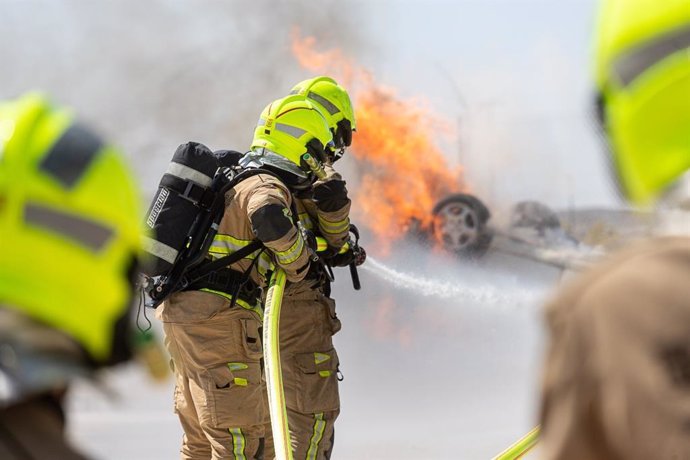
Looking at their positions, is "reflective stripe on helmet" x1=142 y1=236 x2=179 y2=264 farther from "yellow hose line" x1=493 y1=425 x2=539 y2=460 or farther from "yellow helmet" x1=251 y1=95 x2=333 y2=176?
"yellow hose line" x1=493 y1=425 x2=539 y2=460

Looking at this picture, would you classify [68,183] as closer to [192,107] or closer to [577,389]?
[577,389]

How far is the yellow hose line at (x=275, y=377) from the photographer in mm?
4508

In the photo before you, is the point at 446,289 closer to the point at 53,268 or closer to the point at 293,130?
the point at 293,130

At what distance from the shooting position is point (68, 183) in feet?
4.43

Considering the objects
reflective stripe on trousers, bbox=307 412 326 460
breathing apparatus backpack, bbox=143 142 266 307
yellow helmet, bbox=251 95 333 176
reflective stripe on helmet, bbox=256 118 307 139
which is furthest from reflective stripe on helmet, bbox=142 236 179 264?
reflective stripe on trousers, bbox=307 412 326 460

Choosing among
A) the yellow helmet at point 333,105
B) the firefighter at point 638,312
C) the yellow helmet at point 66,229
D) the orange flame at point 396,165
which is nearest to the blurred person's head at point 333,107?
the yellow helmet at point 333,105

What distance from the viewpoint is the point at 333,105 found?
557 centimetres

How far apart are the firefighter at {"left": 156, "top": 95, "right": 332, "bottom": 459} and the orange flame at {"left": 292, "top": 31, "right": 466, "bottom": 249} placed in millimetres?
3320

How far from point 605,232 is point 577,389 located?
666 cm

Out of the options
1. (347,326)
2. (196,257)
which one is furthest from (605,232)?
(196,257)

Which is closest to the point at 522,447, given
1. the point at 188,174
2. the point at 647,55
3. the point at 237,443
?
the point at 237,443

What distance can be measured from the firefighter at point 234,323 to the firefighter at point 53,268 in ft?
10.7

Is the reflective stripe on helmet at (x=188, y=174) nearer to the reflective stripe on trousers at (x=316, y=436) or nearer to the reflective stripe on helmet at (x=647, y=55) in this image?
the reflective stripe on trousers at (x=316, y=436)

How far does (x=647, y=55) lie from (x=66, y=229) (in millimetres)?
676
